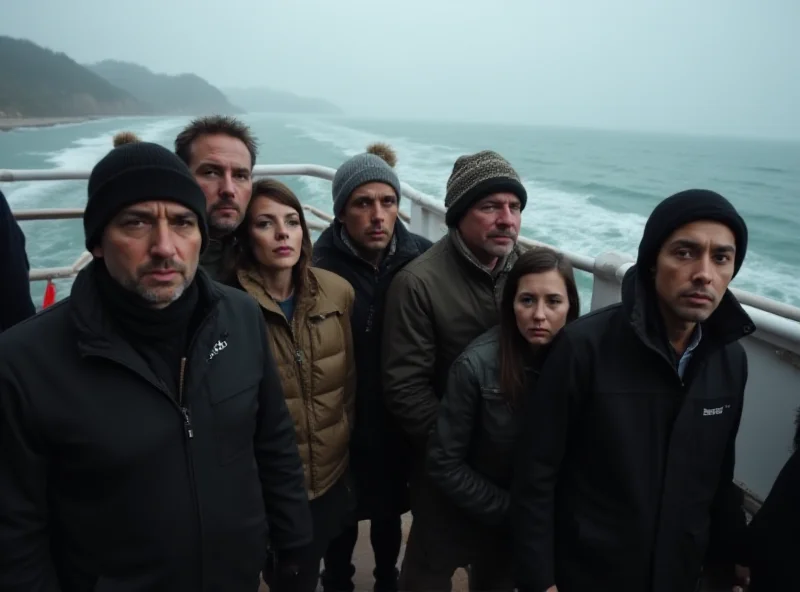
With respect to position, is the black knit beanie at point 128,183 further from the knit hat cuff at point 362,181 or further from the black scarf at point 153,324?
the knit hat cuff at point 362,181

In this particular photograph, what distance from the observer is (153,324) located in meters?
1.11

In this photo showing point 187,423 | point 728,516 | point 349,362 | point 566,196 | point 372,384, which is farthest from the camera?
point 566,196

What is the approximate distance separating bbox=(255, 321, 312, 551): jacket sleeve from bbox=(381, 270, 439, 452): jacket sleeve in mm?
369

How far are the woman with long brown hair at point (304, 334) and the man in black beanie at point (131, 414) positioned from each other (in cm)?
33

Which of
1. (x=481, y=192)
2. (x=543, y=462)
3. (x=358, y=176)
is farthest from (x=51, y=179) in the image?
(x=543, y=462)

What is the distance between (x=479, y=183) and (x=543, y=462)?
2.58ft

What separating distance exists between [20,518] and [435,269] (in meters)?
1.13

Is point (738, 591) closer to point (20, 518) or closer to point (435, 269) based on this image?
point (435, 269)

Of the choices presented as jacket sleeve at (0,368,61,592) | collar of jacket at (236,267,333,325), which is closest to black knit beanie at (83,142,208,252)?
jacket sleeve at (0,368,61,592)

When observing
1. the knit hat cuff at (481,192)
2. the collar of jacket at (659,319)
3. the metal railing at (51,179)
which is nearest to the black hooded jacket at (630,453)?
the collar of jacket at (659,319)

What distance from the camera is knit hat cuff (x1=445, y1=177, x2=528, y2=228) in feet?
5.36

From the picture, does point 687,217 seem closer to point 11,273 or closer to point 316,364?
point 316,364

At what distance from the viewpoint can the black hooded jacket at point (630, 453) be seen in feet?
4.14

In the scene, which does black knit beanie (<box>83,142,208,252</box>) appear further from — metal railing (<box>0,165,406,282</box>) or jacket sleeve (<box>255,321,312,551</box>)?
metal railing (<box>0,165,406,282</box>)
